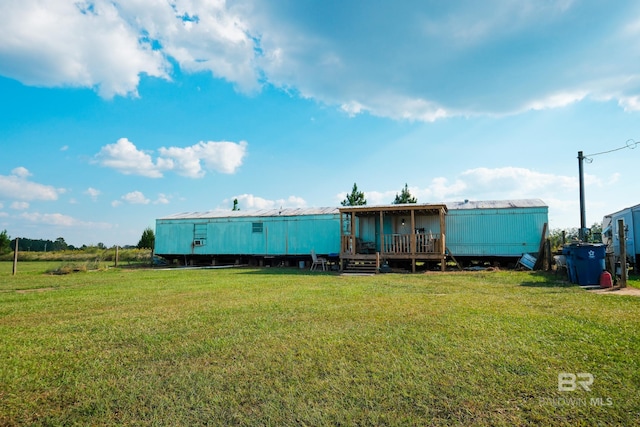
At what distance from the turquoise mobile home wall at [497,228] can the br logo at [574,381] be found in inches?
575

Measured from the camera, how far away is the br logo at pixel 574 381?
295cm

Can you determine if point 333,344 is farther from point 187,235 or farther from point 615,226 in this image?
point 187,235

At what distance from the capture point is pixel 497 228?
1684 cm

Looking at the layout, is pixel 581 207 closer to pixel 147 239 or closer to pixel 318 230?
pixel 318 230

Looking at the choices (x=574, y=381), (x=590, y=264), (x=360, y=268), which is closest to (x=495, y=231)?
(x=360, y=268)

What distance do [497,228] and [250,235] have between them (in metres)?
12.5

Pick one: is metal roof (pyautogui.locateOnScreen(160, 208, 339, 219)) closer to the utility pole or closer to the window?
the window

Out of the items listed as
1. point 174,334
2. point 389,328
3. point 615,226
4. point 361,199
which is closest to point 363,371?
point 389,328

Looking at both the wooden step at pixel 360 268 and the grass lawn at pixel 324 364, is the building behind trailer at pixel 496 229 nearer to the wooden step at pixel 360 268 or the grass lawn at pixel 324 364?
the wooden step at pixel 360 268

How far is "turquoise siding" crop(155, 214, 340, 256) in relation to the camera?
19.4 metres

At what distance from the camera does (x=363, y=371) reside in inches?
132

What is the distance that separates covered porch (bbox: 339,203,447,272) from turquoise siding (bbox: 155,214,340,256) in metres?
1.42

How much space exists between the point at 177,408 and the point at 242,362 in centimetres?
94

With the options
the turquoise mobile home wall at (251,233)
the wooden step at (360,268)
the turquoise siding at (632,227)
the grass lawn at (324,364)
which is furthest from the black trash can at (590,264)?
the turquoise mobile home wall at (251,233)
